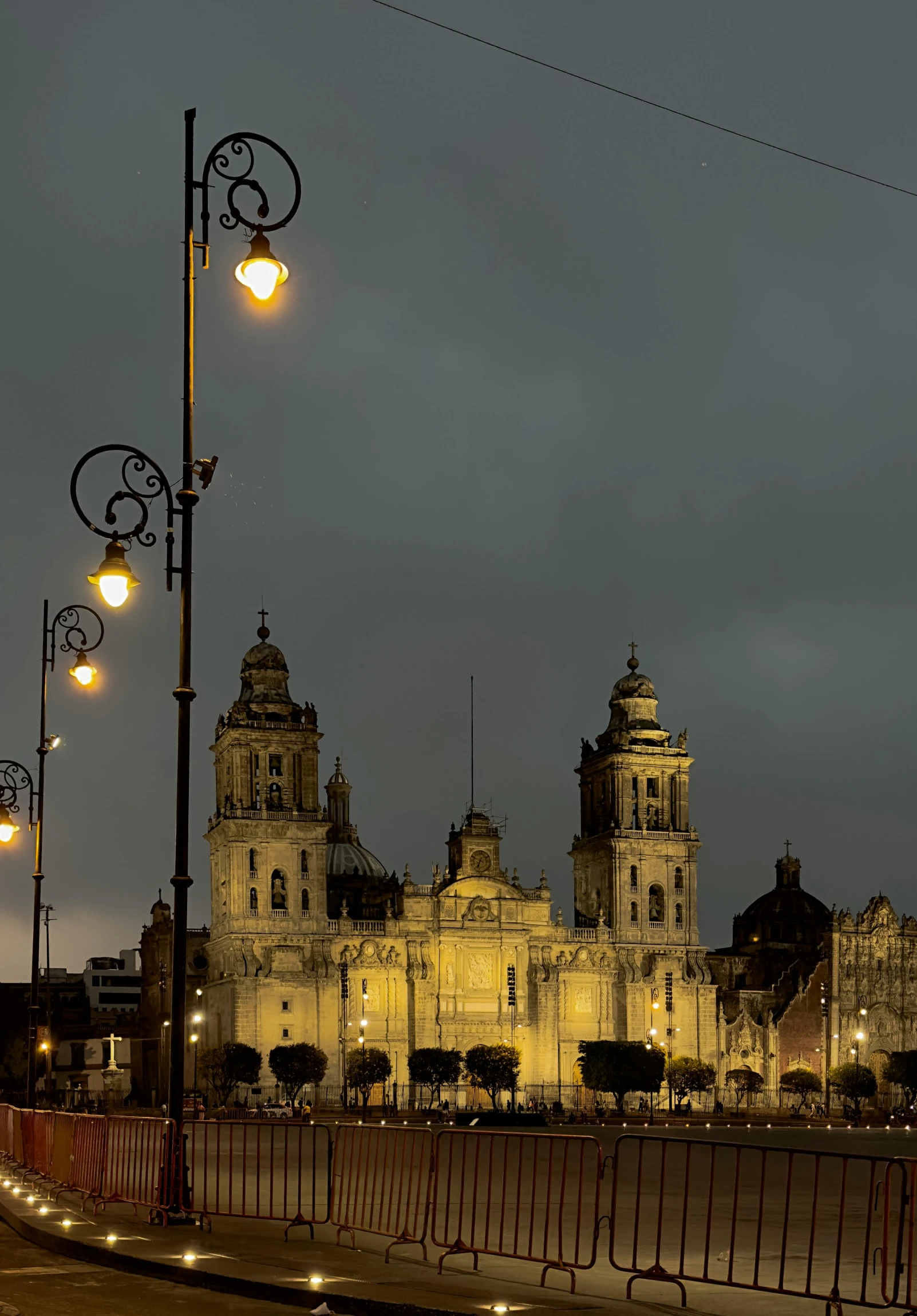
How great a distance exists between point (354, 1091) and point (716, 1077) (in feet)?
73.6

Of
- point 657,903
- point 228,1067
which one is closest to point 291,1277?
point 228,1067

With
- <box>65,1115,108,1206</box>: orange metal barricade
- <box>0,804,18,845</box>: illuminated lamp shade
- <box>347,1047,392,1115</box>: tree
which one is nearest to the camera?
<box>65,1115,108,1206</box>: orange metal barricade

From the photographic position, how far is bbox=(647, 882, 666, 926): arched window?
4144 inches

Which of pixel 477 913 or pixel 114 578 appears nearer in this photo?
pixel 114 578

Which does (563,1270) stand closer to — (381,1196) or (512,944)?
(381,1196)

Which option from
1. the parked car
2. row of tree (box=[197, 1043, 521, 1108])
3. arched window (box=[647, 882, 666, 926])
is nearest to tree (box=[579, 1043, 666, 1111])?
row of tree (box=[197, 1043, 521, 1108])

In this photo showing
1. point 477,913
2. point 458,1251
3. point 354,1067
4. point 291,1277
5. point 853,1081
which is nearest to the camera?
point 291,1277

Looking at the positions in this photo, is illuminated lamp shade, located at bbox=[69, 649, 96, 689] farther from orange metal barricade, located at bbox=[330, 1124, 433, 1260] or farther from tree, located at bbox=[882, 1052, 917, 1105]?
tree, located at bbox=[882, 1052, 917, 1105]

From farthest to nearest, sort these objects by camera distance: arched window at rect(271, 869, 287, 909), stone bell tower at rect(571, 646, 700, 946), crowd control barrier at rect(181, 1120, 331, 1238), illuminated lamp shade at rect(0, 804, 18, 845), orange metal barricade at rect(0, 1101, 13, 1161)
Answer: stone bell tower at rect(571, 646, 700, 946) → arched window at rect(271, 869, 287, 909) → illuminated lamp shade at rect(0, 804, 18, 845) → orange metal barricade at rect(0, 1101, 13, 1161) → crowd control barrier at rect(181, 1120, 331, 1238)

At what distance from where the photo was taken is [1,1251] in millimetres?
15617

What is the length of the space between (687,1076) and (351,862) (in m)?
37.1

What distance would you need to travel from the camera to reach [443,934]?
98500mm

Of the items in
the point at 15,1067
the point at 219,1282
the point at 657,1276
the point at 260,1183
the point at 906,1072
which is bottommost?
the point at 15,1067

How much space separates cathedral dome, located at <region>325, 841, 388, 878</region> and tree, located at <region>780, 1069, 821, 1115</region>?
35835mm
